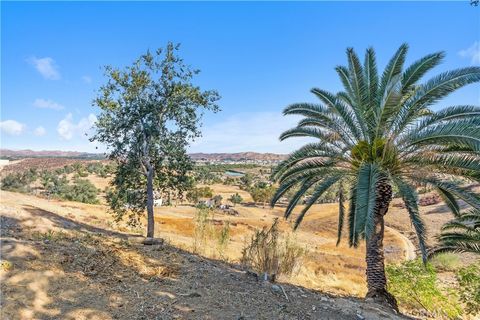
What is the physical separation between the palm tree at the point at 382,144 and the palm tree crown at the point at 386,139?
0.9 inches

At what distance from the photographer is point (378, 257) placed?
355 inches

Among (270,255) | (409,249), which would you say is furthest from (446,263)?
(270,255)

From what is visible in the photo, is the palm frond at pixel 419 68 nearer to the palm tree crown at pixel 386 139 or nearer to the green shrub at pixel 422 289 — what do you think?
the palm tree crown at pixel 386 139

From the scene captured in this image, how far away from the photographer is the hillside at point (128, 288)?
16.8 feet

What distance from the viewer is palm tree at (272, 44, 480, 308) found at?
24.8 ft

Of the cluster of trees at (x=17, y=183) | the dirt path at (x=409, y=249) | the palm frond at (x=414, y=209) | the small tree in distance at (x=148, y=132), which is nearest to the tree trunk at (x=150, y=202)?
the small tree in distance at (x=148, y=132)

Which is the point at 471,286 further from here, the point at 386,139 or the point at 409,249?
the point at 409,249

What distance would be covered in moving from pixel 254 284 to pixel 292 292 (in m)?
0.91

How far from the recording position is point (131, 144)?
12562 mm

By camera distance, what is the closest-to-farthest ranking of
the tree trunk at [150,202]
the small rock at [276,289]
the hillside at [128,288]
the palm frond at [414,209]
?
the hillside at [128,288]
the small rock at [276,289]
the palm frond at [414,209]
the tree trunk at [150,202]

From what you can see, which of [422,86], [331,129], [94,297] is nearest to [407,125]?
[422,86]

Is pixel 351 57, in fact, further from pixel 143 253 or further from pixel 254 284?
pixel 143 253

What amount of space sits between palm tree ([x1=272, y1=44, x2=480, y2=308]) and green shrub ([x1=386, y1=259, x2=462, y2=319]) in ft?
6.95

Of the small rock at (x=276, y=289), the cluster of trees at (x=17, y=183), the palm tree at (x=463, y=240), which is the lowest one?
the cluster of trees at (x=17, y=183)
